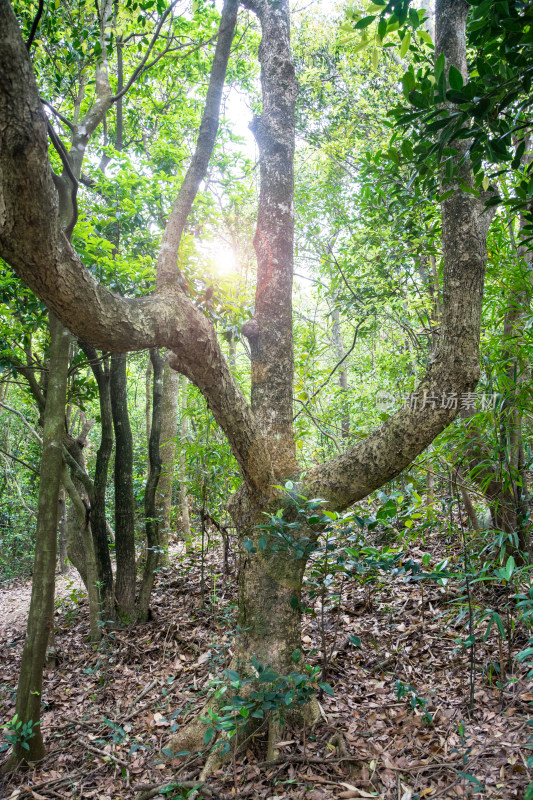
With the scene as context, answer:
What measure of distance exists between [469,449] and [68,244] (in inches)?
102

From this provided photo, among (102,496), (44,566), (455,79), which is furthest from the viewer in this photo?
(102,496)

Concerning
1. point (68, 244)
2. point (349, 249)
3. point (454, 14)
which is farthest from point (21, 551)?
point (454, 14)

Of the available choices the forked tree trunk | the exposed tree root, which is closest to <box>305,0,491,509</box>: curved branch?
the forked tree trunk

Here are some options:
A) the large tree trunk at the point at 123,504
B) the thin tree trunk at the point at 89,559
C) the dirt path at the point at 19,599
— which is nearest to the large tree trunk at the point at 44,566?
the thin tree trunk at the point at 89,559

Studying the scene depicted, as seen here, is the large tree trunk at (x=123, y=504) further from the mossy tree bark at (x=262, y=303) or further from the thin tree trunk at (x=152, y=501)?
the mossy tree bark at (x=262, y=303)

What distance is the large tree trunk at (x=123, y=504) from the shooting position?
5.04 meters

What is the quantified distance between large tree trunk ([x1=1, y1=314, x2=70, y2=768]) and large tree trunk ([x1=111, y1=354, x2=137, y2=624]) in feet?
5.59

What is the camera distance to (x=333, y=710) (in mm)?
2867

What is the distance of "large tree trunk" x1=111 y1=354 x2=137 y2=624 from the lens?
504cm

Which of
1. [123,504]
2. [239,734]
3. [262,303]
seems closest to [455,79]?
[262,303]

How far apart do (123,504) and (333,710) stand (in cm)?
314

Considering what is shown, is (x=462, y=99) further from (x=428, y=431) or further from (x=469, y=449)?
(x=469, y=449)

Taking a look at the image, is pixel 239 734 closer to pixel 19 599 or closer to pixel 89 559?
pixel 89 559

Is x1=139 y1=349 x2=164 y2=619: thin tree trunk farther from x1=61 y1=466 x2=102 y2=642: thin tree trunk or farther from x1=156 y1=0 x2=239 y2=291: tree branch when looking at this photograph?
x1=156 y1=0 x2=239 y2=291: tree branch
